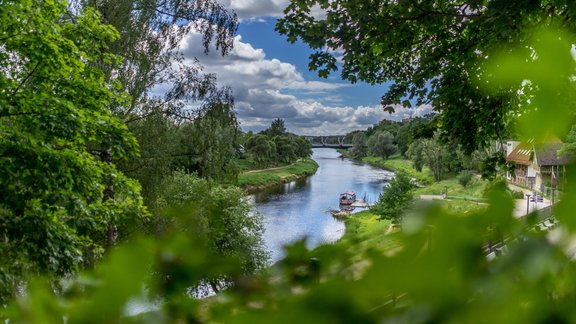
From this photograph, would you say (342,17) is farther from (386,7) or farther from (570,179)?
(570,179)

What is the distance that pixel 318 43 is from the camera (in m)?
5.48

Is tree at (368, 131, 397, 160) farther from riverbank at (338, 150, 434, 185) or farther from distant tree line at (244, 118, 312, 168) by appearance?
distant tree line at (244, 118, 312, 168)

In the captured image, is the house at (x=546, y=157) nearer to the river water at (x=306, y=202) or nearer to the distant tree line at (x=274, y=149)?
the river water at (x=306, y=202)

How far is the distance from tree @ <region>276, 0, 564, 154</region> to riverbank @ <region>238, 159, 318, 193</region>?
27566 millimetres

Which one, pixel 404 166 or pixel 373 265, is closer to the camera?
pixel 373 265

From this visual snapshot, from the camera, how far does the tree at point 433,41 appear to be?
512 centimetres

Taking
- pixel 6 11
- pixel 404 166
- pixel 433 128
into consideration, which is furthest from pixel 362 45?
pixel 404 166

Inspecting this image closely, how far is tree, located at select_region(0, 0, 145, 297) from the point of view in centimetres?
618

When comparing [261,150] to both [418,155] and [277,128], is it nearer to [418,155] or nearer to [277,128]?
[418,155]

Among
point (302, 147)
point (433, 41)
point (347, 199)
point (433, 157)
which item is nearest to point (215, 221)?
point (433, 41)

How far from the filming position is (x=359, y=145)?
8756 centimetres

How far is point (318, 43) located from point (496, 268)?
17.2 feet

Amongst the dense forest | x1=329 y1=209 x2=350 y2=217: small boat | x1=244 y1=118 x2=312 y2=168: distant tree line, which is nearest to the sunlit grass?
x1=244 y1=118 x2=312 y2=168: distant tree line

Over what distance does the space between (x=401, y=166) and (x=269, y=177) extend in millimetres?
24155
